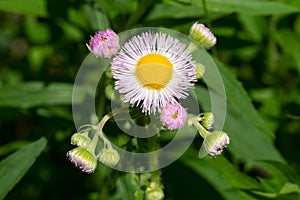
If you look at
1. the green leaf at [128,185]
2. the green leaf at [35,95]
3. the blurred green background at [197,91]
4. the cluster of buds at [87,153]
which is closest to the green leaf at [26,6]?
the blurred green background at [197,91]

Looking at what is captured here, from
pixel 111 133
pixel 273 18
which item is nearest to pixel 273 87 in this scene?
pixel 273 18

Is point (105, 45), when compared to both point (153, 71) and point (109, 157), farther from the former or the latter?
point (109, 157)

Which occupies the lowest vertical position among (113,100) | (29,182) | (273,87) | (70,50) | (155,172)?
(29,182)

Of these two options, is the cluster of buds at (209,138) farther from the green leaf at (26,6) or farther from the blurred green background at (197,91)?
the green leaf at (26,6)

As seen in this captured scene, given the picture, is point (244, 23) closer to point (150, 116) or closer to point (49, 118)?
point (49, 118)

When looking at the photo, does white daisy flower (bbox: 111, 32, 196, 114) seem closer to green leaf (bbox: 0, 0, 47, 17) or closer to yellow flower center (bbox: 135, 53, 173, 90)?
yellow flower center (bbox: 135, 53, 173, 90)

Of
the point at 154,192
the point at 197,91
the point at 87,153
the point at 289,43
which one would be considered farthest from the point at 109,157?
the point at 289,43
